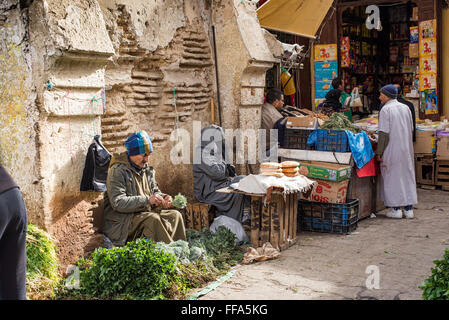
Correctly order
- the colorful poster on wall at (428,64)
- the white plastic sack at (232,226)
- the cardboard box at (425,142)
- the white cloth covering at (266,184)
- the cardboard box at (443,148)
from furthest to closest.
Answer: the colorful poster on wall at (428,64) < the cardboard box at (425,142) < the cardboard box at (443,148) < the white plastic sack at (232,226) < the white cloth covering at (266,184)

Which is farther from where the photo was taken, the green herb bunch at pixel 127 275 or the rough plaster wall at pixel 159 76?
the rough plaster wall at pixel 159 76

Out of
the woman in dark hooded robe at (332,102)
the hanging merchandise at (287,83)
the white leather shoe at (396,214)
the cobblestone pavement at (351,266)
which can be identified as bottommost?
the cobblestone pavement at (351,266)

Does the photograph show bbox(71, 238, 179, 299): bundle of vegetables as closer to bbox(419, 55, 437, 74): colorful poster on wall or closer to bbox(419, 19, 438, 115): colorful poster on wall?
bbox(419, 19, 438, 115): colorful poster on wall

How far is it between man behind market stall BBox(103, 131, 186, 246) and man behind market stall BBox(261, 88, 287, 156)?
2991 mm

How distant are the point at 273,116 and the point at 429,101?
5113 millimetres

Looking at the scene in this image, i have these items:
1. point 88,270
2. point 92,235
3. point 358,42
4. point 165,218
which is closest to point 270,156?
point 165,218

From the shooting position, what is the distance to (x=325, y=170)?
7.28 meters

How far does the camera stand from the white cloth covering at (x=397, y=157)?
795 centimetres

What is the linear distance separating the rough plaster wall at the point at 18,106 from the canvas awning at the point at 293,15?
5.32 metres

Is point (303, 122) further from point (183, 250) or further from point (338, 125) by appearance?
point (183, 250)

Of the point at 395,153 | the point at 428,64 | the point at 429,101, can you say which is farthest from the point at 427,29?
the point at 395,153

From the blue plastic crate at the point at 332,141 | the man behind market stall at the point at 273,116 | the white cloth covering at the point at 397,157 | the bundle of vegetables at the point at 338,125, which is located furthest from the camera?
the man behind market stall at the point at 273,116

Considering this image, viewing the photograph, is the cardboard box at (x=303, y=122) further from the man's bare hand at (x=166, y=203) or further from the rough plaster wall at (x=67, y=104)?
the rough plaster wall at (x=67, y=104)

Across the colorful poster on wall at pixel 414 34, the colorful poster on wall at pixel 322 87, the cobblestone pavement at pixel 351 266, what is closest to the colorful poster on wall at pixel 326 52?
the colorful poster on wall at pixel 322 87
